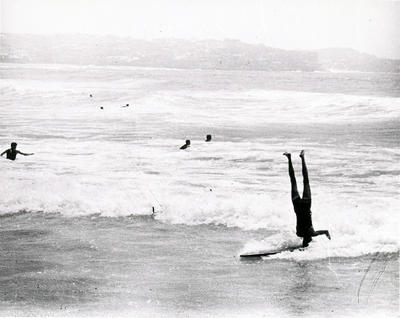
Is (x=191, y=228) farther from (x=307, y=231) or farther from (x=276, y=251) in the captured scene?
(x=307, y=231)

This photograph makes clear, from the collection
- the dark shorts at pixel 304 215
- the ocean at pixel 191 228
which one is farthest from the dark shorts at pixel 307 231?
the ocean at pixel 191 228

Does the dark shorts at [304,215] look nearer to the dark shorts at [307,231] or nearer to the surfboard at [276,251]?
the dark shorts at [307,231]

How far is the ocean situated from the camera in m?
7.16

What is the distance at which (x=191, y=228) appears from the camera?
11055mm

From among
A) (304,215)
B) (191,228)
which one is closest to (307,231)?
(304,215)

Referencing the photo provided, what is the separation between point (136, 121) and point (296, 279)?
27797 mm

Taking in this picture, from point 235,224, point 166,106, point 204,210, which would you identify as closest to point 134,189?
point 204,210

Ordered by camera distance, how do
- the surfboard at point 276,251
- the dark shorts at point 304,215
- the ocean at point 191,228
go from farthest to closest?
the dark shorts at point 304,215 → the surfboard at point 276,251 → the ocean at point 191,228

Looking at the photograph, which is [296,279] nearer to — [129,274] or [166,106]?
[129,274]

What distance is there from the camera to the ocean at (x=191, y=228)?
7164mm

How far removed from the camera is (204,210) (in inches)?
484

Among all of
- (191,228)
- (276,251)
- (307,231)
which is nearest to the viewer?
(276,251)

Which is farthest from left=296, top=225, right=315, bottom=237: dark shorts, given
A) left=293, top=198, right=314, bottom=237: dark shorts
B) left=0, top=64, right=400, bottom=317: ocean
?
left=0, top=64, right=400, bottom=317: ocean

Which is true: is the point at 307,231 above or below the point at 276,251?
above
